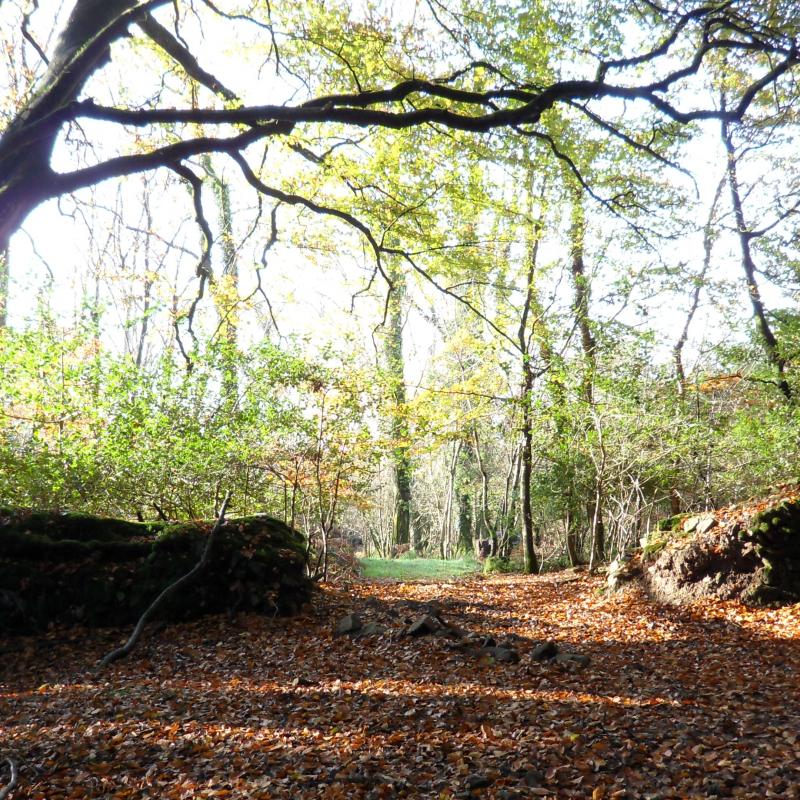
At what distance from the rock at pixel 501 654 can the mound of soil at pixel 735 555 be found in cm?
346

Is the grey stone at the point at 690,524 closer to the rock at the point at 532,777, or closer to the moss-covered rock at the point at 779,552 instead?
the moss-covered rock at the point at 779,552

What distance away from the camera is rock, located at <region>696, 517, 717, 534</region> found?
7.74 m

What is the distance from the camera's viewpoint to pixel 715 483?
31.8ft

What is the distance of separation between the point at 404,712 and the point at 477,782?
3.67ft

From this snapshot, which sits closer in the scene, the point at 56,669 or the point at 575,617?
the point at 56,669

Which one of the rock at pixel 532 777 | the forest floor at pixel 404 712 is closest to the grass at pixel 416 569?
the forest floor at pixel 404 712

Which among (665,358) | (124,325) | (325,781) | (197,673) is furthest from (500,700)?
(665,358)

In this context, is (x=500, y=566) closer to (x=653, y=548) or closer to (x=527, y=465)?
(x=527, y=465)

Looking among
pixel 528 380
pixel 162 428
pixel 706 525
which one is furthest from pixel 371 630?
pixel 528 380

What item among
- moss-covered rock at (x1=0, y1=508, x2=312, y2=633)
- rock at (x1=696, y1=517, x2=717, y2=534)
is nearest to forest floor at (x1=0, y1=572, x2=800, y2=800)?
moss-covered rock at (x1=0, y1=508, x2=312, y2=633)

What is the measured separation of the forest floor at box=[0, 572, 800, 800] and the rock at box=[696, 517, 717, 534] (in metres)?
1.06

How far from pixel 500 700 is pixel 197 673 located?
2.84 metres

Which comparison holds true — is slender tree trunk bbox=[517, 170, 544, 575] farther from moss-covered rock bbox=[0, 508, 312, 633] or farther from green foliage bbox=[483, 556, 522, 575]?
moss-covered rock bbox=[0, 508, 312, 633]

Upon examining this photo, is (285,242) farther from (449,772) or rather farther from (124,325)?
(449,772)
